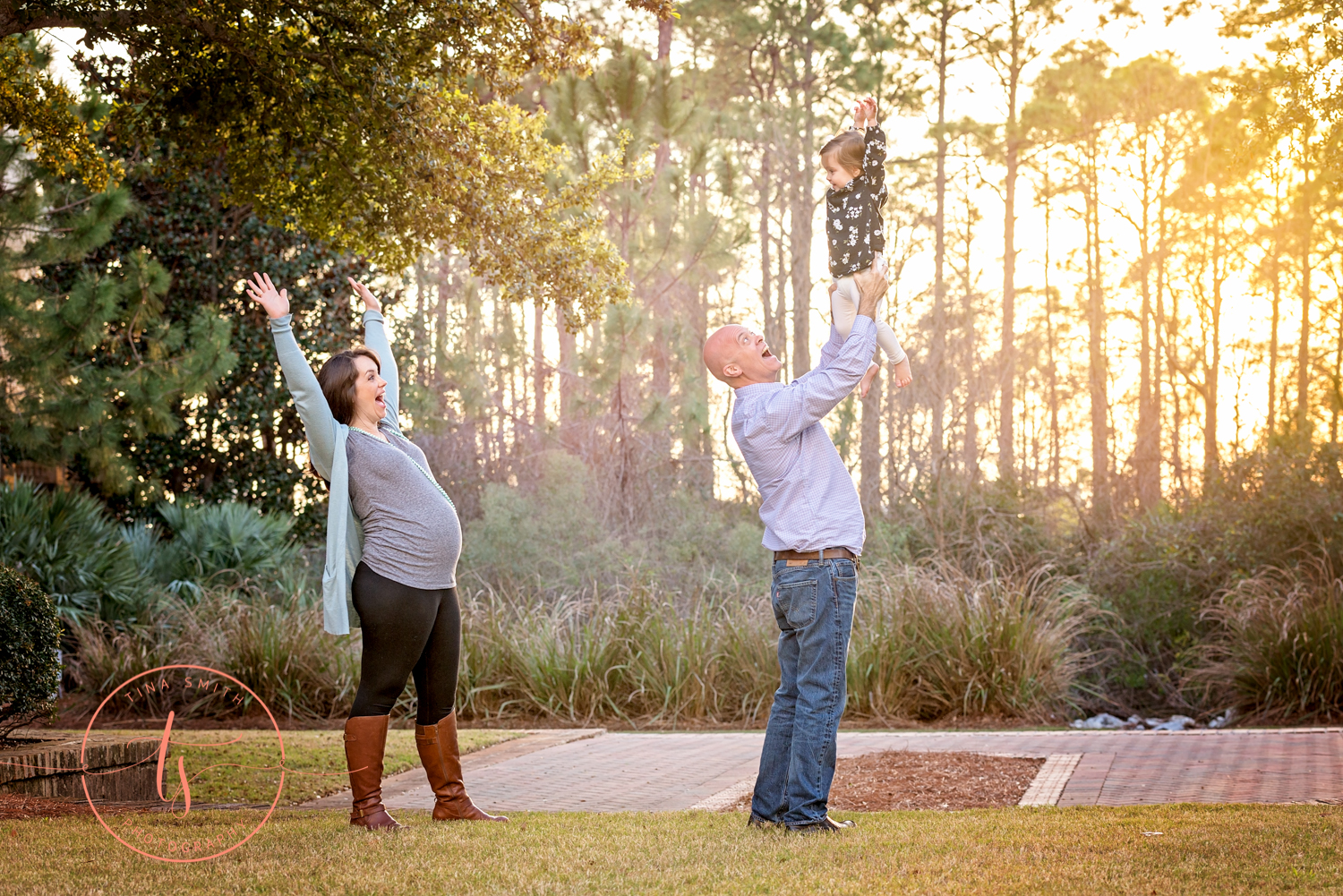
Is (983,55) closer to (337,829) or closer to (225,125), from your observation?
(225,125)

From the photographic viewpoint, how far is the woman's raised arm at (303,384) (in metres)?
4.68

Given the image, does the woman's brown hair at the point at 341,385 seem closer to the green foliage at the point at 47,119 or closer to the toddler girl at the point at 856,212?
the toddler girl at the point at 856,212

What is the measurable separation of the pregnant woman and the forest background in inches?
134

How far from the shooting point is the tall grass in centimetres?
1060

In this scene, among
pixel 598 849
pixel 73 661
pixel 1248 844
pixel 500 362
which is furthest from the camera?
pixel 500 362

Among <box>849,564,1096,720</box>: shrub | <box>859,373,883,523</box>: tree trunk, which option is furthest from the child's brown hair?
<box>859,373,883,523</box>: tree trunk

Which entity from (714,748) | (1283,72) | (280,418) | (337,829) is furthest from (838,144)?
(280,418)

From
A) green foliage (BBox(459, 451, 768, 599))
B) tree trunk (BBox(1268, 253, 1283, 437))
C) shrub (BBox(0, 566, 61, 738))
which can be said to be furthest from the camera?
tree trunk (BBox(1268, 253, 1283, 437))

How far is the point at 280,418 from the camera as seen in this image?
17.5 m

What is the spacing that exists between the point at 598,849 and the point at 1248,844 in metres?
Answer: 2.12

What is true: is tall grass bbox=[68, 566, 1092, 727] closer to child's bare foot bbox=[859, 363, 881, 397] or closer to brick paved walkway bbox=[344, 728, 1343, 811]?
brick paved walkway bbox=[344, 728, 1343, 811]

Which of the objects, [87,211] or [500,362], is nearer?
[87,211]

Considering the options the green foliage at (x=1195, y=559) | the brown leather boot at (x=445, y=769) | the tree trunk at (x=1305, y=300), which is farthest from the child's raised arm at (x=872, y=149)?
the tree trunk at (x=1305, y=300)
